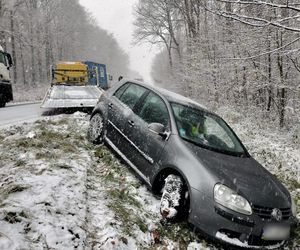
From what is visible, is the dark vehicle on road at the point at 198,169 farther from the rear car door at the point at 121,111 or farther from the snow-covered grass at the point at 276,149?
the snow-covered grass at the point at 276,149

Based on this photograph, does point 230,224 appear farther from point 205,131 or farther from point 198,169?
point 205,131

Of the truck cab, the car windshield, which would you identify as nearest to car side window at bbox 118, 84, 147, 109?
the car windshield

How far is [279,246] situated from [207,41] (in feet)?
50.1

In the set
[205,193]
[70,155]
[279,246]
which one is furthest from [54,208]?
[279,246]

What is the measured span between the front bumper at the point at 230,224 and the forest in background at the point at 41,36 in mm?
26064

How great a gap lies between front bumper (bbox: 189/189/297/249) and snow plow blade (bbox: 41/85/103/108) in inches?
321

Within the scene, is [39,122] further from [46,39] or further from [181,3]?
[46,39]

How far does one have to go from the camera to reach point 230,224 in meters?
3.88

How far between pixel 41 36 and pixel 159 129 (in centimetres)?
3600

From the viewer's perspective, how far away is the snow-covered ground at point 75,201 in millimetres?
3409

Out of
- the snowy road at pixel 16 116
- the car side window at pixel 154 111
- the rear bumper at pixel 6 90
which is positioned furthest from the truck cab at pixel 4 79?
the car side window at pixel 154 111

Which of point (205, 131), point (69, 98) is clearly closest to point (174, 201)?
point (205, 131)

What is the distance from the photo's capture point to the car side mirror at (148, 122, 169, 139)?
16.2ft

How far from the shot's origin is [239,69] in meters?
14.9
